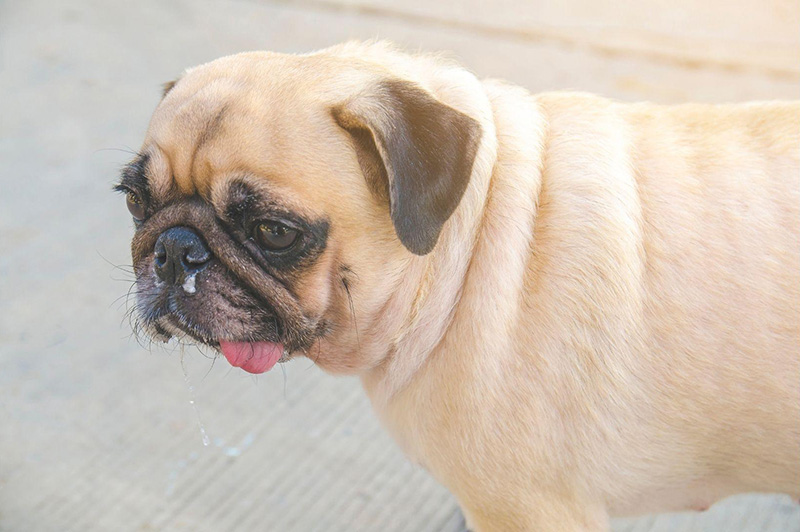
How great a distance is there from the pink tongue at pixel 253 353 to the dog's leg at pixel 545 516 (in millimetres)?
714

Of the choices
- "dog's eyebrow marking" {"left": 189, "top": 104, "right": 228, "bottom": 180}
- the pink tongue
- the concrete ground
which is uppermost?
"dog's eyebrow marking" {"left": 189, "top": 104, "right": 228, "bottom": 180}

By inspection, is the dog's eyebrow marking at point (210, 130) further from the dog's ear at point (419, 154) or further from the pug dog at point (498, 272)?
the dog's ear at point (419, 154)

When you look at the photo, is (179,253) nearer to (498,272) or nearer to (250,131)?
(250,131)

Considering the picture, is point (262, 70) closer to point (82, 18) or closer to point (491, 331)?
point (491, 331)

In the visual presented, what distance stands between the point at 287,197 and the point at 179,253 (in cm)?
36

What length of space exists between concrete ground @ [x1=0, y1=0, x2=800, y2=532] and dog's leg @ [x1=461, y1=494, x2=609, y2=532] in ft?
2.66

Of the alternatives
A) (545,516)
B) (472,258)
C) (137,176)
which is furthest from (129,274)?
(545,516)

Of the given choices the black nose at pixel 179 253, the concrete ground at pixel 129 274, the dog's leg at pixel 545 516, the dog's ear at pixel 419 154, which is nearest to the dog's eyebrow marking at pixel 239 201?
the black nose at pixel 179 253

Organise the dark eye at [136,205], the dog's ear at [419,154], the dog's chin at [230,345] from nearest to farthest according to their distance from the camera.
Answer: the dog's ear at [419,154] → the dog's chin at [230,345] → the dark eye at [136,205]

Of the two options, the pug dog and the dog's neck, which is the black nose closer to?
the pug dog

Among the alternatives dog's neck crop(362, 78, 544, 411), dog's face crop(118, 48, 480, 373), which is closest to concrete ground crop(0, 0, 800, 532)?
dog's face crop(118, 48, 480, 373)

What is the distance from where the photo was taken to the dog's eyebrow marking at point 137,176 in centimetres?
225

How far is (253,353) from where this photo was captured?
7.58 feet

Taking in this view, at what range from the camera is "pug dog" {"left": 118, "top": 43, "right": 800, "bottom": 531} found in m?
2.08
